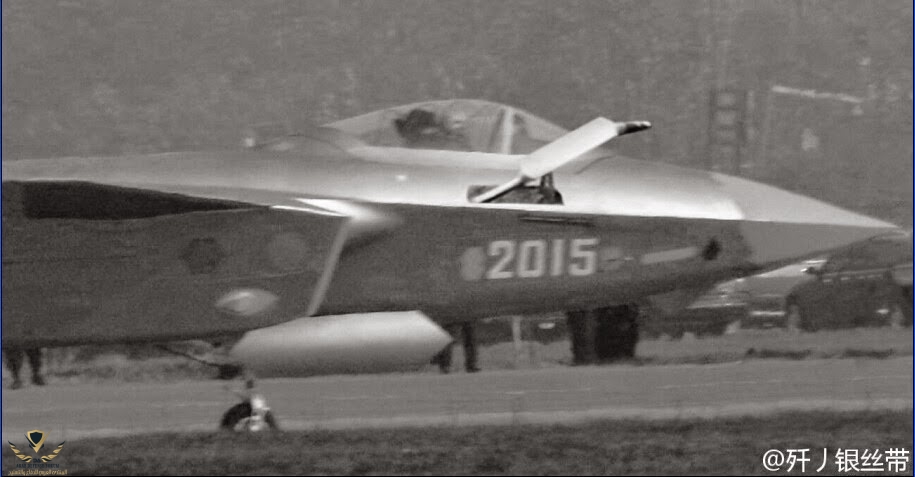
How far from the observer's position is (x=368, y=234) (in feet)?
16.6

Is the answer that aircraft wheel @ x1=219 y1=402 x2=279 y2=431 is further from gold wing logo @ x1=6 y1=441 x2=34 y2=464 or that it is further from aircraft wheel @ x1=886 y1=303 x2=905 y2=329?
aircraft wheel @ x1=886 y1=303 x2=905 y2=329

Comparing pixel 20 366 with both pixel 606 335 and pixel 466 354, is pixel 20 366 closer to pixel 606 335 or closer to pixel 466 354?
pixel 466 354

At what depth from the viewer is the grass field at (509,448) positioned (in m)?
4.23

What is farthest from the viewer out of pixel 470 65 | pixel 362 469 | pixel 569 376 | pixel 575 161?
pixel 470 65

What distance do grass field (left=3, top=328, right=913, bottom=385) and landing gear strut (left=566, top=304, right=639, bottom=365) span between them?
2.6 inches

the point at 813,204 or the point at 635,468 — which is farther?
the point at 813,204

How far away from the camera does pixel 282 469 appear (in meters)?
4.22

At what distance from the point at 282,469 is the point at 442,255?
1.35m

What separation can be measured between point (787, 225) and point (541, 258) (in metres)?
1.23

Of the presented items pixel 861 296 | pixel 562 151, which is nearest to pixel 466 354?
pixel 562 151

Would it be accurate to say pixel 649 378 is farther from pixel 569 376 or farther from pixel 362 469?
pixel 362 469

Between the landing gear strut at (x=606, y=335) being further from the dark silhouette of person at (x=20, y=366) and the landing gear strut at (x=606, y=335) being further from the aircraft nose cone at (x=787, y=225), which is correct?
the dark silhouette of person at (x=20, y=366)

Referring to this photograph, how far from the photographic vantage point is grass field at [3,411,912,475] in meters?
4.23

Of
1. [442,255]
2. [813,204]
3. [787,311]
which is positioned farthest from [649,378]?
[442,255]
